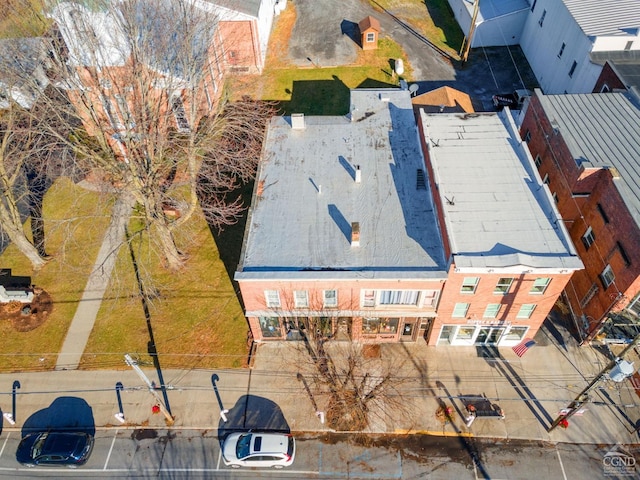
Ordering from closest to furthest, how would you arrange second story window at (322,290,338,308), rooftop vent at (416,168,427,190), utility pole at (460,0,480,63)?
second story window at (322,290,338,308) → rooftop vent at (416,168,427,190) → utility pole at (460,0,480,63)

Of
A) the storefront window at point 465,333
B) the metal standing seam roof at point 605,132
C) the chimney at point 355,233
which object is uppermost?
the metal standing seam roof at point 605,132

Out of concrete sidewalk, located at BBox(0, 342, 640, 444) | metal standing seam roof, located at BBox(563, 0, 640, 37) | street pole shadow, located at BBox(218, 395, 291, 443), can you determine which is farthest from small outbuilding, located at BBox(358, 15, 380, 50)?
street pole shadow, located at BBox(218, 395, 291, 443)

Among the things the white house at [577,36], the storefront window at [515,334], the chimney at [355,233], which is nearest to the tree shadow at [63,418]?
the chimney at [355,233]

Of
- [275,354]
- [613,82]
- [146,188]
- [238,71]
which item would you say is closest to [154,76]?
[146,188]

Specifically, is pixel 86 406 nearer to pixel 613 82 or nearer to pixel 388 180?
pixel 388 180

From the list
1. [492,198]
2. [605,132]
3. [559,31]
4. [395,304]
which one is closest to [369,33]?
[559,31]

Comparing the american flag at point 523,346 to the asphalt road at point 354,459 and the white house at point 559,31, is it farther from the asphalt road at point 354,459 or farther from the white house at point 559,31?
the white house at point 559,31

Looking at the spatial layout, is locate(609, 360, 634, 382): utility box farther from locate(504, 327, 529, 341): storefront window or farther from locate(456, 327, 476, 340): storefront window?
locate(456, 327, 476, 340): storefront window
